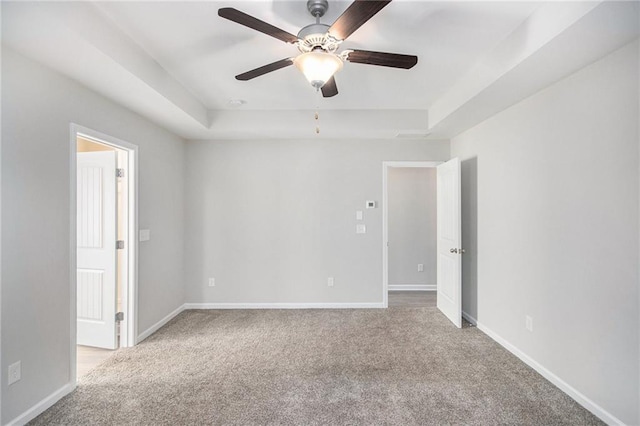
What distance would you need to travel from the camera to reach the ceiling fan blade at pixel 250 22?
152 centimetres

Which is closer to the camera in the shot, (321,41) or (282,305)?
(321,41)

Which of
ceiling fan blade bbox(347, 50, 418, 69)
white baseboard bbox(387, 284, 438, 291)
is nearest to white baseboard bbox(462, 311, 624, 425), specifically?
white baseboard bbox(387, 284, 438, 291)

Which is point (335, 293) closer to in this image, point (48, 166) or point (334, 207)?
point (334, 207)

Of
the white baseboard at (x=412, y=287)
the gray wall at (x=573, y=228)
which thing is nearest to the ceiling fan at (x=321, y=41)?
the gray wall at (x=573, y=228)

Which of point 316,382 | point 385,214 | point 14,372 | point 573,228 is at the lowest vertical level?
point 316,382

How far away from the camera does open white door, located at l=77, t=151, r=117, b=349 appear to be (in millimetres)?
3098

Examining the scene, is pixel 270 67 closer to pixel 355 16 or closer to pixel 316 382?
pixel 355 16

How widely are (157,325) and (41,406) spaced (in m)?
1.52

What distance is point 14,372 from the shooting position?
194 centimetres

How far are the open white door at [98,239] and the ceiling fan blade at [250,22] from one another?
2.25 metres

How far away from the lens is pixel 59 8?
1681 mm

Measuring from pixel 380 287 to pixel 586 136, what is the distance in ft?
9.42

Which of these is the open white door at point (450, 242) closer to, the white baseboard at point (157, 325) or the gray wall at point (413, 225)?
the gray wall at point (413, 225)

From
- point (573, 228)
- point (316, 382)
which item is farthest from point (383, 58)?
point (316, 382)
